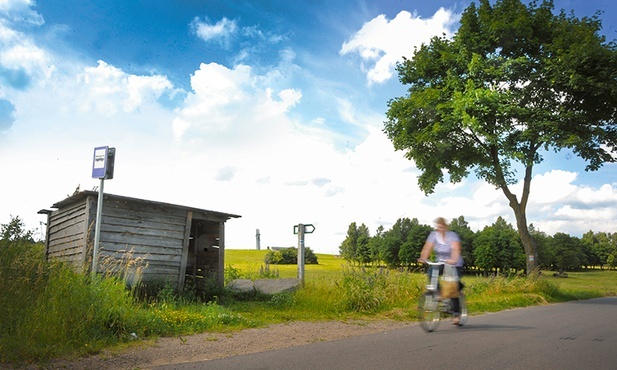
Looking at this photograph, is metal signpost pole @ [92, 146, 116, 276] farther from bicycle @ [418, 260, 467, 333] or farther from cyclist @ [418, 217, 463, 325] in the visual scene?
bicycle @ [418, 260, 467, 333]

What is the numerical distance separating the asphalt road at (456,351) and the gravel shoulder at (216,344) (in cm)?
49

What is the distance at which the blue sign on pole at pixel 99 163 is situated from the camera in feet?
36.2

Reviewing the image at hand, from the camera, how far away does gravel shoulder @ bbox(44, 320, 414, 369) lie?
663 cm

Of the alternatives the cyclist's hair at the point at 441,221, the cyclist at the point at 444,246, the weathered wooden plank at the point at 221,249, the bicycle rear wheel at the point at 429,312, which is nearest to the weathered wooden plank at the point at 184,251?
the weathered wooden plank at the point at 221,249

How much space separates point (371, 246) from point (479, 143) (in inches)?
2966

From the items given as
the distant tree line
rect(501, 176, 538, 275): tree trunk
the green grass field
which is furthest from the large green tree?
the distant tree line

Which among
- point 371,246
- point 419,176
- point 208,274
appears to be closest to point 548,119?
point 419,176

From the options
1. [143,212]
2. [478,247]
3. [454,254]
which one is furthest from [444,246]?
[478,247]

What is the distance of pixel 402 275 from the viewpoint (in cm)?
1592

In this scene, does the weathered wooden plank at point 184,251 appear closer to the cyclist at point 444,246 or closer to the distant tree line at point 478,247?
the cyclist at point 444,246

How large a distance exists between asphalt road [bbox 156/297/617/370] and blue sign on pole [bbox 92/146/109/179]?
6.27 metres

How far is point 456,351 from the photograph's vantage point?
7293 mm

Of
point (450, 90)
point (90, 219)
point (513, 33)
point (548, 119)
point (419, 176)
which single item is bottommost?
point (90, 219)

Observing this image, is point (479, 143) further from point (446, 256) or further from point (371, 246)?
point (371, 246)
